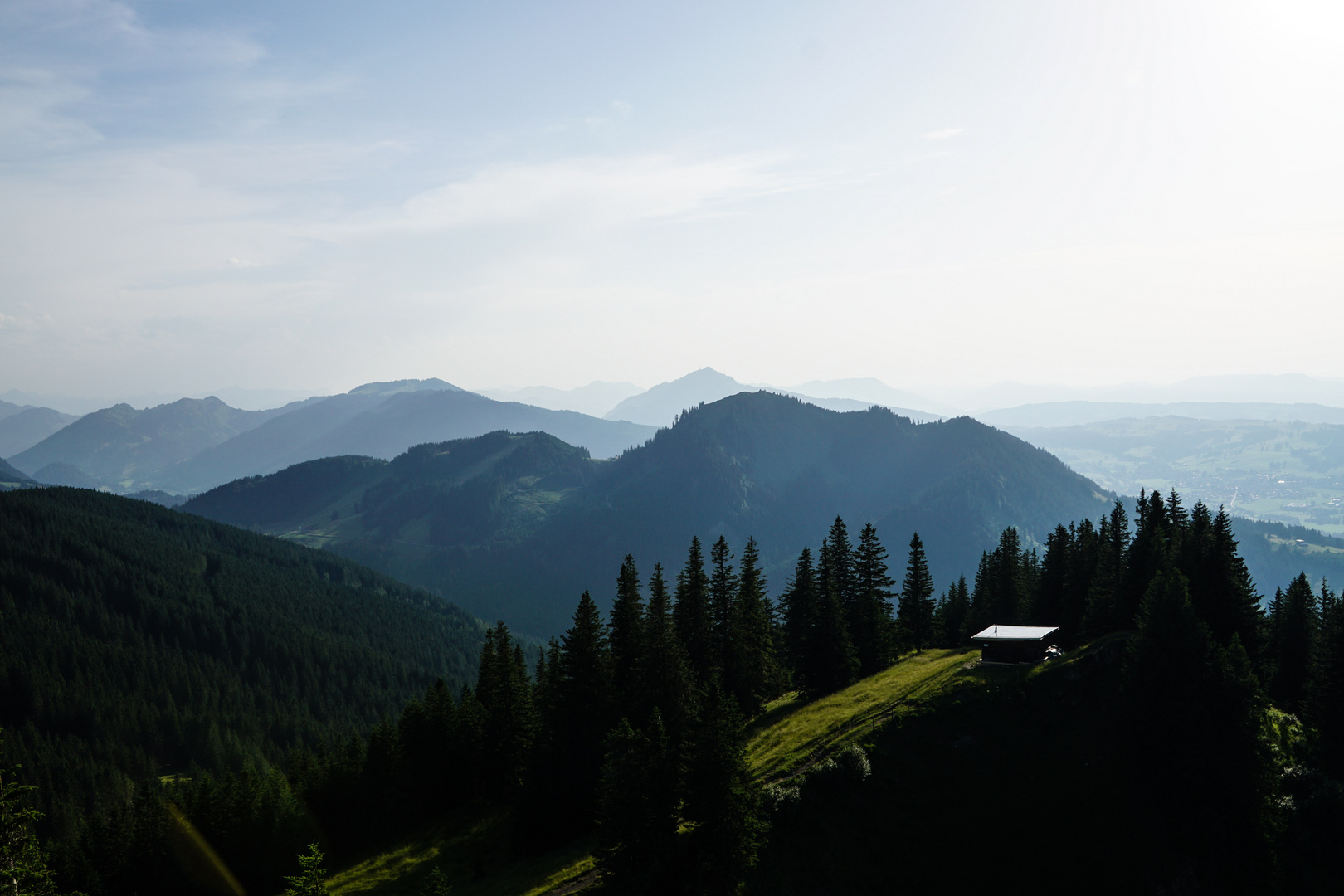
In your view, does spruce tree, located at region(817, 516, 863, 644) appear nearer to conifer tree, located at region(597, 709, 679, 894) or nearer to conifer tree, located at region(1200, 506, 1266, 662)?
conifer tree, located at region(1200, 506, 1266, 662)

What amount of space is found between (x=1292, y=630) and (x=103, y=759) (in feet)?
719

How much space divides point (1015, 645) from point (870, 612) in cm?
1598

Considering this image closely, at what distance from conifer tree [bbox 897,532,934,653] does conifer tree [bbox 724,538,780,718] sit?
2731cm

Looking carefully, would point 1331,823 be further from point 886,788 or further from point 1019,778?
point 886,788

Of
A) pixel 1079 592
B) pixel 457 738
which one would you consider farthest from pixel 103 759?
pixel 1079 592

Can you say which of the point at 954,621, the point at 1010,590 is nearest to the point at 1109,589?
the point at 1010,590

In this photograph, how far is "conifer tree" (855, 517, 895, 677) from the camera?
8212 centimetres

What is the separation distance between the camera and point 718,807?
42.8 metres

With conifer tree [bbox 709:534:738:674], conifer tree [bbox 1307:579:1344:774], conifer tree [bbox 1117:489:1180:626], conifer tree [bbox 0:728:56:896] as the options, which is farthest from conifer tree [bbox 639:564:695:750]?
conifer tree [bbox 1307:579:1344:774]

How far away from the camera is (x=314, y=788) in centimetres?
8862

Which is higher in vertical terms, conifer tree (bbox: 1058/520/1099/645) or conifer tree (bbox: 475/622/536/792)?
conifer tree (bbox: 1058/520/1099/645)

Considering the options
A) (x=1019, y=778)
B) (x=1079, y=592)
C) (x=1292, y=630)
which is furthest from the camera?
(x=1079, y=592)

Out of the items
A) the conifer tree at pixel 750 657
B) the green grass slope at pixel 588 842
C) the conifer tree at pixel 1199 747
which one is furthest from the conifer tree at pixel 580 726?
the conifer tree at pixel 1199 747

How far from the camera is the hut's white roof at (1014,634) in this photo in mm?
70750
